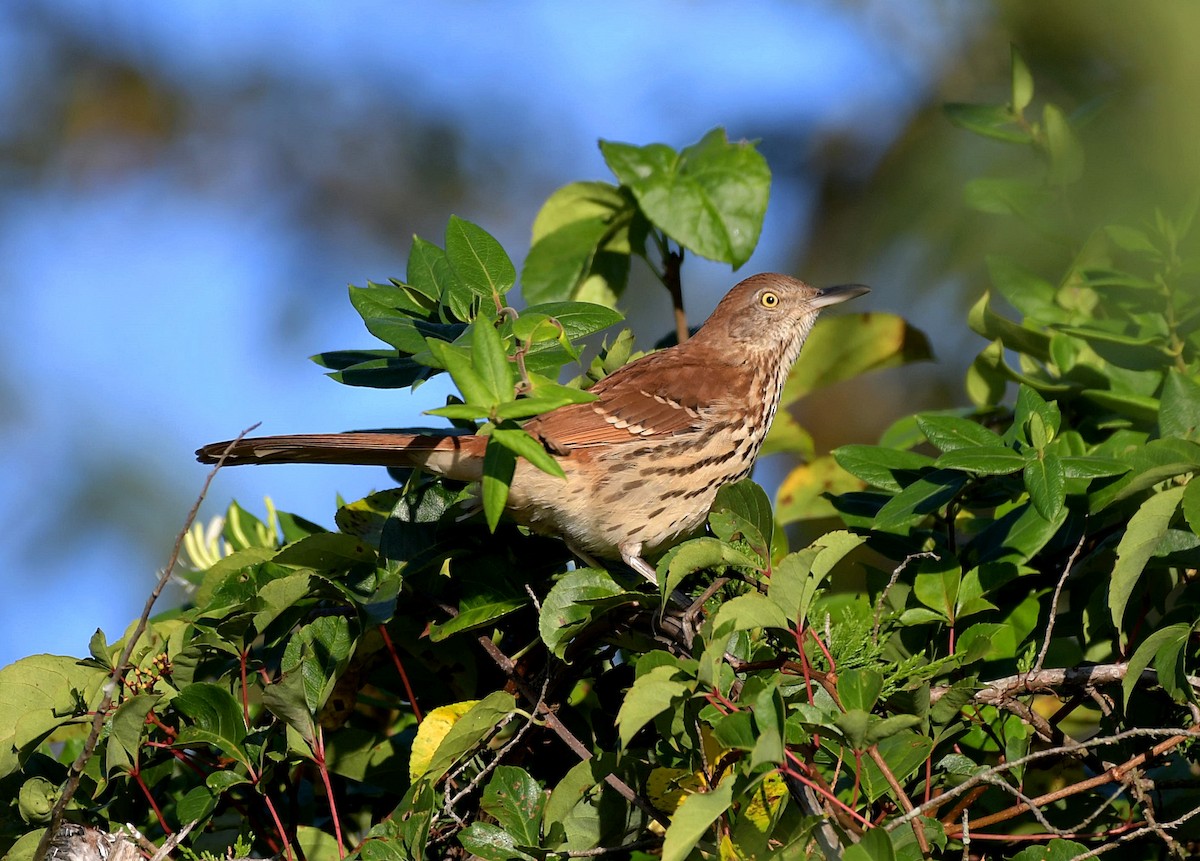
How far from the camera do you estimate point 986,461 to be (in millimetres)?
1794

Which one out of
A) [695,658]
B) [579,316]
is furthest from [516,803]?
[579,316]

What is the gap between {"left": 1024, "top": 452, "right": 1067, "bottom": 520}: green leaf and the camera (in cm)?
172

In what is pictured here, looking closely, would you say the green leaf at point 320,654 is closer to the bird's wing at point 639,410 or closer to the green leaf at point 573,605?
the green leaf at point 573,605

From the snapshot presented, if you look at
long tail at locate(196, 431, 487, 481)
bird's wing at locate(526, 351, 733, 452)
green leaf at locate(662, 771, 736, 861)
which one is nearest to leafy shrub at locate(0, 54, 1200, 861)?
green leaf at locate(662, 771, 736, 861)

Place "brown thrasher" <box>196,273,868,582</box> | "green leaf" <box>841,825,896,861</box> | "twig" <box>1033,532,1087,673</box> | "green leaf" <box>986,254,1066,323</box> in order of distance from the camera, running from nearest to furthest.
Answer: "green leaf" <box>841,825,896,861</box> < "twig" <box>1033,532,1087,673</box> < "green leaf" <box>986,254,1066,323</box> < "brown thrasher" <box>196,273,868,582</box>

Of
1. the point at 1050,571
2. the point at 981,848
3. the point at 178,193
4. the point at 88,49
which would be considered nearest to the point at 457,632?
the point at 981,848

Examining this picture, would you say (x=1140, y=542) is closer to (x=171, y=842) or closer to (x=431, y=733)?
(x=431, y=733)

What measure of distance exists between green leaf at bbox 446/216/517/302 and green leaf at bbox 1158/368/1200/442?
3.52 feet

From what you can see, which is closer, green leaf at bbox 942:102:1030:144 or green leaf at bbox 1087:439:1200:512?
green leaf at bbox 1087:439:1200:512

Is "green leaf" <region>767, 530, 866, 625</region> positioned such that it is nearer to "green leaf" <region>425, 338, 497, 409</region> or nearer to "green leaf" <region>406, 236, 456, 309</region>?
"green leaf" <region>425, 338, 497, 409</region>

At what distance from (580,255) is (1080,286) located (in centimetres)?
106

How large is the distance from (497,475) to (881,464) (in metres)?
0.84

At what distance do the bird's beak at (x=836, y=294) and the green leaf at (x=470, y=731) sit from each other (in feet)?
6.49

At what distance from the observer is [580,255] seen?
274 cm
